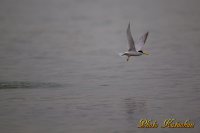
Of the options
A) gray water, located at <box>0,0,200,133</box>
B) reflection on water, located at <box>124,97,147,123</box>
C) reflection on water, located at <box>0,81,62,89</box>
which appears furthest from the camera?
reflection on water, located at <box>0,81,62,89</box>

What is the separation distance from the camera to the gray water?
11430 millimetres

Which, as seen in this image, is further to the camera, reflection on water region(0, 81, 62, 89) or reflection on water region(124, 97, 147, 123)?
reflection on water region(0, 81, 62, 89)

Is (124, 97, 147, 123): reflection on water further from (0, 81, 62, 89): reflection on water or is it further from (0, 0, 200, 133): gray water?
(0, 81, 62, 89): reflection on water

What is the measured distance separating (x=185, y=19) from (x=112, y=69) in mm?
6949

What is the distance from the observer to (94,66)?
53.5 ft

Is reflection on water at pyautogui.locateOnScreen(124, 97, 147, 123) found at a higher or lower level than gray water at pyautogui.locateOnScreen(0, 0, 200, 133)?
lower

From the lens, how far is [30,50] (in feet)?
60.0

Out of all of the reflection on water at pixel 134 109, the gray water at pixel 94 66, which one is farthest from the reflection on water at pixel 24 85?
the reflection on water at pixel 134 109

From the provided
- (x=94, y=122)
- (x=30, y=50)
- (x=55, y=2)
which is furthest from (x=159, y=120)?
(x=55, y=2)

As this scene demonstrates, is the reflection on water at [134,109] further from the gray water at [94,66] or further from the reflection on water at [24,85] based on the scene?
the reflection on water at [24,85]

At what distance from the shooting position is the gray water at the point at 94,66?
37.5 feet

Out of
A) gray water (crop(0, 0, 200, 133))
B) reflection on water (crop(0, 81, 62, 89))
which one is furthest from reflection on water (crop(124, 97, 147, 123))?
reflection on water (crop(0, 81, 62, 89))

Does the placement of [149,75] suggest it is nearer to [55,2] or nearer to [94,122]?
[94,122]

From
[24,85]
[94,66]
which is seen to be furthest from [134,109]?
[94,66]
